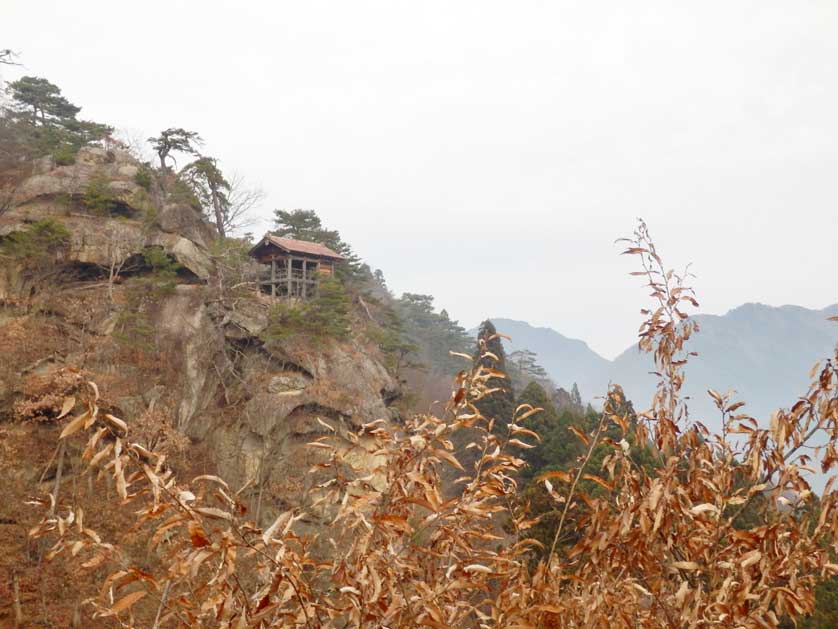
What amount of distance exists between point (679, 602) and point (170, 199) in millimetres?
30790

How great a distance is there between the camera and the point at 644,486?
257 centimetres

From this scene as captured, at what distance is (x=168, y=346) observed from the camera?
2206cm

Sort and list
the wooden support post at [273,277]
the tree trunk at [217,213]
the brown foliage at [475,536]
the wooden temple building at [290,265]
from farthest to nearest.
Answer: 1. the tree trunk at [217,213]
2. the wooden temple building at [290,265]
3. the wooden support post at [273,277]
4. the brown foliage at [475,536]

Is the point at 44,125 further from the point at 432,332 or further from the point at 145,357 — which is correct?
the point at 432,332

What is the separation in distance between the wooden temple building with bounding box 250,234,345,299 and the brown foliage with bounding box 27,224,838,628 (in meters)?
25.5

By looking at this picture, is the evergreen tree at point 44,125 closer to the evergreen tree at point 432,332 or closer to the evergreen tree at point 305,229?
the evergreen tree at point 305,229

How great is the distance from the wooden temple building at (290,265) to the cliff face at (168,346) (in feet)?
8.18

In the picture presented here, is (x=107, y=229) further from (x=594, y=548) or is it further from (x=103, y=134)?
(x=594, y=548)

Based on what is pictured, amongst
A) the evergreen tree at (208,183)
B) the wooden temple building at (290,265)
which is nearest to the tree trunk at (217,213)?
the evergreen tree at (208,183)

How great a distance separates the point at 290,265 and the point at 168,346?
25.0 ft

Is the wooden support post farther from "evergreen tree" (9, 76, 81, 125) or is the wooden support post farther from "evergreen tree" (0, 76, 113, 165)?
"evergreen tree" (9, 76, 81, 125)

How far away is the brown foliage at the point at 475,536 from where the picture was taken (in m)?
1.82

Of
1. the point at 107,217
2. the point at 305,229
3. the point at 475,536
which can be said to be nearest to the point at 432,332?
the point at 305,229

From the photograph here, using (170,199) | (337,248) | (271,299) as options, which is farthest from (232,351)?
(337,248)
